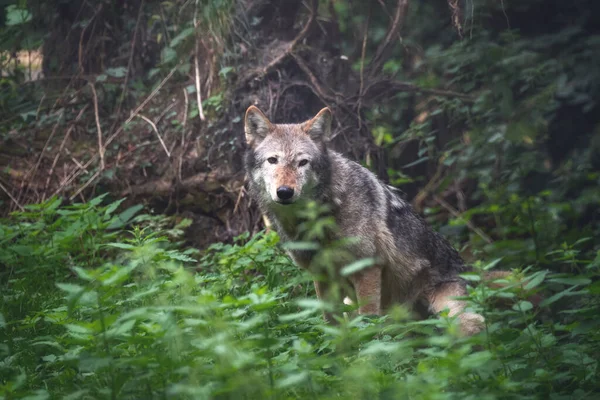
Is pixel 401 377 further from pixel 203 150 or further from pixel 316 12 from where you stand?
pixel 316 12

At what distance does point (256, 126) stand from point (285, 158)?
1.82 feet

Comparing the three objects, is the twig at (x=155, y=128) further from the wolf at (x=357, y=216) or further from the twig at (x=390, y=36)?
the twig at (x=390, y=36)

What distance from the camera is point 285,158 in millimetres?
5188

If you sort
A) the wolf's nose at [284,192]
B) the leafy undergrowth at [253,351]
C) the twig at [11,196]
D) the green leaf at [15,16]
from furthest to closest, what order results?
the green leaf at [15,16], the twig at [11,196], the wolf's nose at [284,192], the leafy undergrowth at [253,351]

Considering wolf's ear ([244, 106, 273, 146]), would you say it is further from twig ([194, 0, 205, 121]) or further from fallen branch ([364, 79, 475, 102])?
fallen branch ([364, 79, 475, 102])

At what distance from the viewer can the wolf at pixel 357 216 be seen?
513 centimetres

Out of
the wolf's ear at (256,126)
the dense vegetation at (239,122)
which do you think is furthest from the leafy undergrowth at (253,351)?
the dense vegetation at (239,122)

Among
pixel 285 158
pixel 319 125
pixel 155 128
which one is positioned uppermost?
pixel 155 128

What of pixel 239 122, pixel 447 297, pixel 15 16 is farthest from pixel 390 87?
pixel 15 16

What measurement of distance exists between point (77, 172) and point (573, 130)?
6.51 meters

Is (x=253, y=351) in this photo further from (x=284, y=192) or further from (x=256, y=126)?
(x=256, y=126)

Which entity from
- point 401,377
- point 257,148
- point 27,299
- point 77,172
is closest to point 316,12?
point 257,148

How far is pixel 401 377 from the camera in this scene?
335cm

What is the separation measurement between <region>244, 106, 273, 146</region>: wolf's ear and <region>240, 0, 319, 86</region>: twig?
1.93m
